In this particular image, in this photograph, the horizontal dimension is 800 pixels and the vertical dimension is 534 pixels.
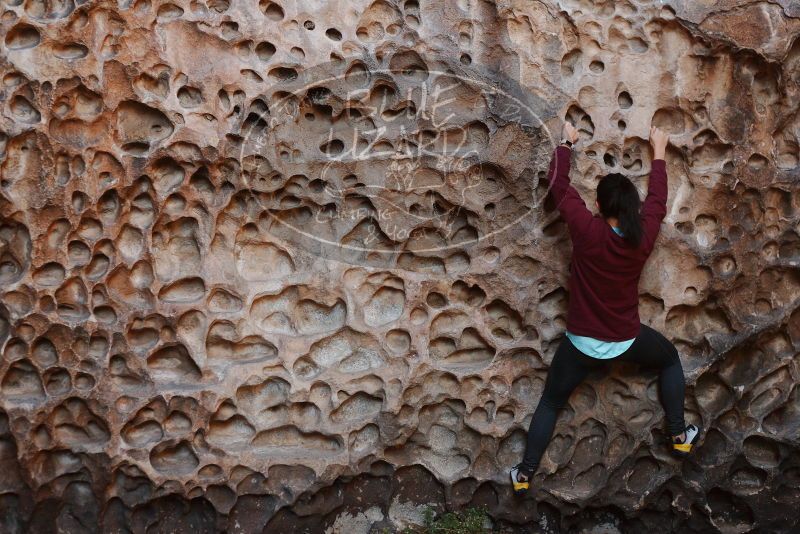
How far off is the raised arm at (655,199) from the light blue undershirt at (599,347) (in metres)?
0.38

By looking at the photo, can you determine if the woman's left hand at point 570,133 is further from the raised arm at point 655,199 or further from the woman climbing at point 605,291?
the raised arm at point 655,199

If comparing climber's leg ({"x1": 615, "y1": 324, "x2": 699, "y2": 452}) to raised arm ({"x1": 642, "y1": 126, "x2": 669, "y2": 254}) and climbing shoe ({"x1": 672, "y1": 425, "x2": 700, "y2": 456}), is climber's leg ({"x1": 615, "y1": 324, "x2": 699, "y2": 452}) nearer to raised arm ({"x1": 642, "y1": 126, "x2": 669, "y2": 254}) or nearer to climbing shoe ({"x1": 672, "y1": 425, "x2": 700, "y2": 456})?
climbing shoe ({"x1": 672, "y1": 425, "x2": 700, "y2": 456})

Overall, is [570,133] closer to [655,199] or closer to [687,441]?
[655,199]

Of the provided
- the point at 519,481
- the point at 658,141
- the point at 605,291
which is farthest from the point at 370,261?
the point at 658,141

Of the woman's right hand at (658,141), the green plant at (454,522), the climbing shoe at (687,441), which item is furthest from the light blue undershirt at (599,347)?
the green plant at (454,522)

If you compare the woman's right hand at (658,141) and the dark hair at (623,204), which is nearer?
the dark hair at (623,204)

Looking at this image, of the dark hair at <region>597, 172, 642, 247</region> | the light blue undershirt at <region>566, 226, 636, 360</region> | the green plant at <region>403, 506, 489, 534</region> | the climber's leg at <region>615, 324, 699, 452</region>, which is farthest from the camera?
the green plant at <region>403, 506, 489, 534</region>

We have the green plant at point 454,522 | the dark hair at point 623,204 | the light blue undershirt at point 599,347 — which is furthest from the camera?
the green plant at point 454,522

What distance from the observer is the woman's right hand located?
11.0 ft

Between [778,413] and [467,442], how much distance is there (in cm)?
137

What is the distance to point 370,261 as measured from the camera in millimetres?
3426

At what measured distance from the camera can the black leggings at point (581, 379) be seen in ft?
11.1

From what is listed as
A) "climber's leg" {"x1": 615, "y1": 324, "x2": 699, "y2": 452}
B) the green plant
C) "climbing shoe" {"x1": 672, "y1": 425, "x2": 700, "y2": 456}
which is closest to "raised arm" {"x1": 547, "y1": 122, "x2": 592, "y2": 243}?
"climber's leg" {"x1": 615, "y1": 324, "x2": 699, "y2": 452}

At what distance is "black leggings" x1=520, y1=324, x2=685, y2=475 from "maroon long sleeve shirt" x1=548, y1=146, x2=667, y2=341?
0.11 meters
